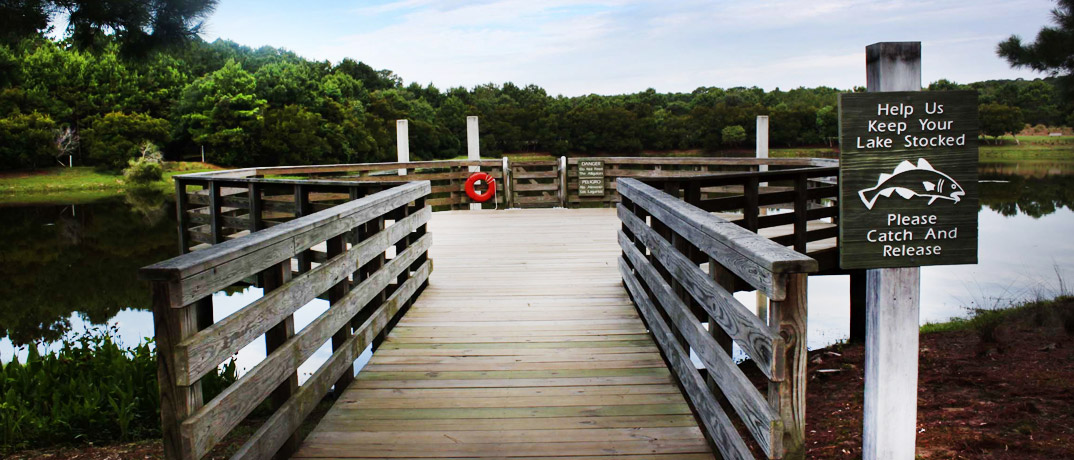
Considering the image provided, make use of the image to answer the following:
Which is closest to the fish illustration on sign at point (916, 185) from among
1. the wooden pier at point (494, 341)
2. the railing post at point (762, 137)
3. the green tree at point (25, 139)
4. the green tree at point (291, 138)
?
the wooden pier at point (494, 341)

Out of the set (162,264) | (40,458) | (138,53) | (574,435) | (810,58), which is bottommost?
(40,458)

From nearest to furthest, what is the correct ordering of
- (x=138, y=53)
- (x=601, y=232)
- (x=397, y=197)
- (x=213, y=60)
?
(x=397, y=197), (x=138, y=53), (x=601, y=232), (x=213, y=60)

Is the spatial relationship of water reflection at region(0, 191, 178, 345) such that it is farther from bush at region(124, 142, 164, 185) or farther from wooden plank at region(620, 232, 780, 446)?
bush at region(124, 142, 164, 185)

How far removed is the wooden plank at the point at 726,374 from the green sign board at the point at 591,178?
28.2ft

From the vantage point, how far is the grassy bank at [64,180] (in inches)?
1666

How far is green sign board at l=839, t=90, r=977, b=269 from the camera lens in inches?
99.8

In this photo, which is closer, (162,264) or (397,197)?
(162,264)

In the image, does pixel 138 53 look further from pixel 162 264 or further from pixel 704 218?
pixel 704 218

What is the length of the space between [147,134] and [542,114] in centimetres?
2584

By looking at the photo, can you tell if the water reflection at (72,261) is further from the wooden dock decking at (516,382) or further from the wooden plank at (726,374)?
the wooden plank at (726,374)

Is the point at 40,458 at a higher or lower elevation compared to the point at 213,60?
lower

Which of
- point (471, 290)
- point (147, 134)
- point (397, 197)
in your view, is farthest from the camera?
point (147, 134)

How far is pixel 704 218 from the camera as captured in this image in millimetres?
3264

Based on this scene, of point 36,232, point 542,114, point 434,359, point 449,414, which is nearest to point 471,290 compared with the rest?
point 434,359
